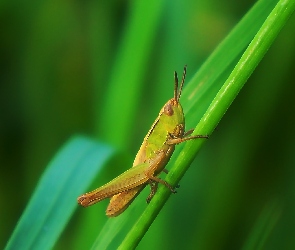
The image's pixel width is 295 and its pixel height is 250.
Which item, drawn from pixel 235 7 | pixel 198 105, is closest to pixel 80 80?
pixel 235 7

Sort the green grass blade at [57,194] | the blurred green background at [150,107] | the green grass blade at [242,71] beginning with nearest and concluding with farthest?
1. the green grass blade at [242,71]
2. the green grass blade at [57,194]
3. the blurred green background at [150,107]

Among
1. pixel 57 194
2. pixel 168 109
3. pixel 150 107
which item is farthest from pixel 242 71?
pixel 150 107

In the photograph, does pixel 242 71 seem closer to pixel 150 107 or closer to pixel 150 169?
pixel 150 169

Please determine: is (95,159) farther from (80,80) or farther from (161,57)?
(80,80)

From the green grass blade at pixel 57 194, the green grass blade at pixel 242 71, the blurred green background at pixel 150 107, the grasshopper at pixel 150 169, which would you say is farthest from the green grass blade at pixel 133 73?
the green grass blade at pixel 242 71

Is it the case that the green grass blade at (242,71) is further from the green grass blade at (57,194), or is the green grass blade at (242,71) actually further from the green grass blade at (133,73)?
the green grass blade at (133,73)
